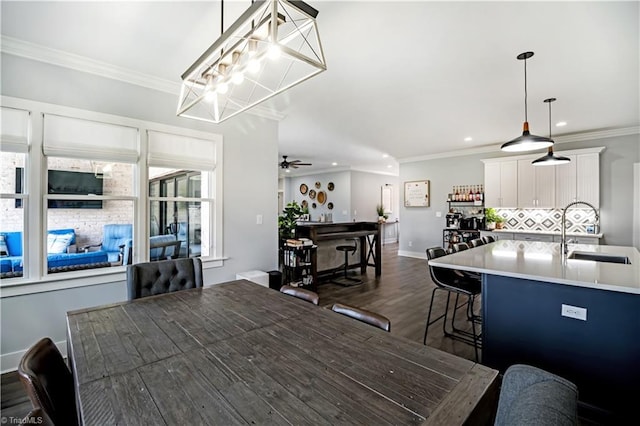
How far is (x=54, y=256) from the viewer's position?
2.67 meters

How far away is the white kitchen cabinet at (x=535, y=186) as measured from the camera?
559 cm

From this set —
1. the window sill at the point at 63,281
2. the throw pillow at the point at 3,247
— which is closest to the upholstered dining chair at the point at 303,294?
the window sill at the point at 63,281

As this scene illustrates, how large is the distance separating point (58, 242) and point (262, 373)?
273 centimetres

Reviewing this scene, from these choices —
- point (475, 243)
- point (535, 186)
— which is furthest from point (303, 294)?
point (535, 186)

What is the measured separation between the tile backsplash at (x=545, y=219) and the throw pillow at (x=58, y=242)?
24.3 feet

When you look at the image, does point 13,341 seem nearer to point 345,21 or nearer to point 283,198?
point 345,21

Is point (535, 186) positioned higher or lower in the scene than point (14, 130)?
lower

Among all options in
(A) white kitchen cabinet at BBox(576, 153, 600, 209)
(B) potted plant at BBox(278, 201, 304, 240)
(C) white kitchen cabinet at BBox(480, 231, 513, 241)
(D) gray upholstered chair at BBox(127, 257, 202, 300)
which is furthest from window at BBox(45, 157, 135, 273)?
(A) white kitchen cabinet at BBox(576, 153, 600, 209)

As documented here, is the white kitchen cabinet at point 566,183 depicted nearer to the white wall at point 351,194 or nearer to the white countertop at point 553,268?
the white countertop at point 553,268

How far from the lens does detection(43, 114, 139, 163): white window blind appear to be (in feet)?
8.51

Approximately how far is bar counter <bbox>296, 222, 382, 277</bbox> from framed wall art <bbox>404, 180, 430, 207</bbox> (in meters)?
→ 2.25

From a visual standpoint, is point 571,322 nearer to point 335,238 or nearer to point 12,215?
point 335,238

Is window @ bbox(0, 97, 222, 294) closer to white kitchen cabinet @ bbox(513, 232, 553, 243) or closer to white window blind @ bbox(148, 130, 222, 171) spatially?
white window blind @ bbox(148, 130, 222, 171)

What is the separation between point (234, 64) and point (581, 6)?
2456mm
